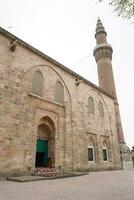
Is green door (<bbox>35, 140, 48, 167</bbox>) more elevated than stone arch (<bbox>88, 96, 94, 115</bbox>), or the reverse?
stone arch (<bbox>88, 96, 94, 115</bbox>)

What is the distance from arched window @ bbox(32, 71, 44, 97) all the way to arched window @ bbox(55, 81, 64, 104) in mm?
1515

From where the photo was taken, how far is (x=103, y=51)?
24.1m

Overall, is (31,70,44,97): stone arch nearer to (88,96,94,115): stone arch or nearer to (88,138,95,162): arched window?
(88,96,94,115): stone arch

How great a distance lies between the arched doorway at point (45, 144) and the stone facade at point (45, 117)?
7cm

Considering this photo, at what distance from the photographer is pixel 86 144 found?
1420 cm

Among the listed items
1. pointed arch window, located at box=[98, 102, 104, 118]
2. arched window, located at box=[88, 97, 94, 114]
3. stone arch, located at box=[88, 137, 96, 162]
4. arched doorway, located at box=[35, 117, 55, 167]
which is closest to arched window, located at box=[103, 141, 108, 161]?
stone arch, located at box=[88, 137, 96, 162]

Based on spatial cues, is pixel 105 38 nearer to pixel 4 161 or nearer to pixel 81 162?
pixel 81 162

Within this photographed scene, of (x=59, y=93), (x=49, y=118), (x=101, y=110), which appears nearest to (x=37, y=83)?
(x=59, y=93)

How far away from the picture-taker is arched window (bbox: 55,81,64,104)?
1305 centimetres

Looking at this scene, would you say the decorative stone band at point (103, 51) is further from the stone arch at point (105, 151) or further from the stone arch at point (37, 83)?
the stone arch at point (37, 83)

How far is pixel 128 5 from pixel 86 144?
1116 centimetres

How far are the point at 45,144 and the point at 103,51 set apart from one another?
Answer: 17.3m

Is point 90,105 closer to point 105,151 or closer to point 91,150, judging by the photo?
point 91,150

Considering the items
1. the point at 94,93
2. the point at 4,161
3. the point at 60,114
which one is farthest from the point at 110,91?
the point at 4,161
